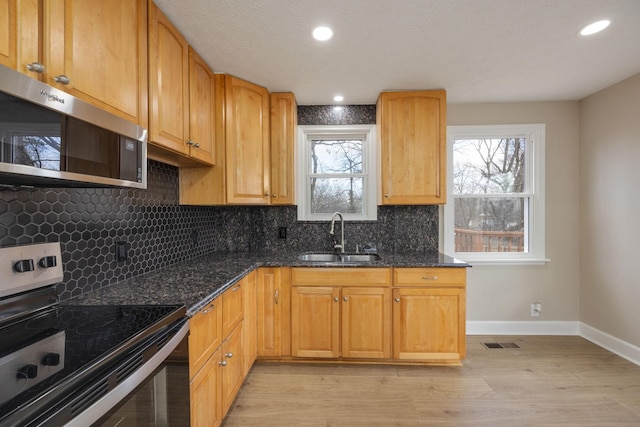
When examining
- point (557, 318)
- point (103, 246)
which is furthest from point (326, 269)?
point (557, 318)

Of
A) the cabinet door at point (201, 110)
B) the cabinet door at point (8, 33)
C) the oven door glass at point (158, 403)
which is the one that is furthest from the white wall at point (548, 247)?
the cabinet door at point (8, 33)

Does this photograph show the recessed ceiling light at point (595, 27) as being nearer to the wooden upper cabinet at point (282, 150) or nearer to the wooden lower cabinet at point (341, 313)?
the wooden lower cabinet at point (341, 313)

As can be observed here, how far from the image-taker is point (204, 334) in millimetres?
1398

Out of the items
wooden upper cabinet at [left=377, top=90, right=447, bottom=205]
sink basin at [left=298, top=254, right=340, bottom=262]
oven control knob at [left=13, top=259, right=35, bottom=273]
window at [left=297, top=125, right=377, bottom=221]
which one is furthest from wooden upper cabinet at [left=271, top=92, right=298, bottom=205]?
oven control knob at [left=13, top=259, right=35, bottom=273]

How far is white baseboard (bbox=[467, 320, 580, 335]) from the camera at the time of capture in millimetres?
2982

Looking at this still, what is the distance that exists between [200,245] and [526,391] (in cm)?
280

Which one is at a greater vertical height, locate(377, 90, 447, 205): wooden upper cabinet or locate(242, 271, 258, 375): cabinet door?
locate(377, 90, 447, 205): wooden upper cabinet

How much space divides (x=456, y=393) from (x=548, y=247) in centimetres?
196

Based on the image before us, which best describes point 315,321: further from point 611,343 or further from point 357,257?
point 611,343

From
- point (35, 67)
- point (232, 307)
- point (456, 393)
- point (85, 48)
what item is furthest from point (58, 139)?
point (456, 393)

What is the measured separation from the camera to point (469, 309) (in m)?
3.05

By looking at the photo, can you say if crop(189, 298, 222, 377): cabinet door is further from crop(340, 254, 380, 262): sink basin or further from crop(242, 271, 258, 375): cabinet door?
crop(340, 254, 380, 262): sink basin

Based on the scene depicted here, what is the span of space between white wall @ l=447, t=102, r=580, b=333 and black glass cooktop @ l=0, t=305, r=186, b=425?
9.86ft

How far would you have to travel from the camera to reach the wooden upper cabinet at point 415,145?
Answer: 2.62 m
